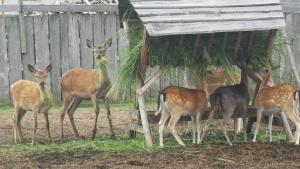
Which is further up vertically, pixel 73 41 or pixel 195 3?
pixel 195 3

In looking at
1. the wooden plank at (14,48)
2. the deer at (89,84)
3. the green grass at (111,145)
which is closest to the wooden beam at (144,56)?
the green grass at (111,145)

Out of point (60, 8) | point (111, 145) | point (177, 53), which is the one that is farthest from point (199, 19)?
point (60, 8)

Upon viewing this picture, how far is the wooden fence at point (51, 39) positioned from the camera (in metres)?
15.1

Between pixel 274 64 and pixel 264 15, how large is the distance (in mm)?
1314

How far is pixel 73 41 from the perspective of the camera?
1543 cm

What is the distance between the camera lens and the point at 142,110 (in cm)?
988

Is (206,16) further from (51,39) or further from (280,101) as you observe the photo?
(51,39)

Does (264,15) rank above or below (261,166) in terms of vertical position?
above

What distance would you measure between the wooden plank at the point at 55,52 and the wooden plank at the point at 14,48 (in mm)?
752

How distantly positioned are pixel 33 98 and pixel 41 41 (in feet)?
14.6

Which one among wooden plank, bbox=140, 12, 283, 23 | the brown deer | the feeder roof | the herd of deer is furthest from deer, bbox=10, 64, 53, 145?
the brown deer

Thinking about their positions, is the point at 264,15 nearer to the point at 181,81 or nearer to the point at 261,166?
the point at 181,81

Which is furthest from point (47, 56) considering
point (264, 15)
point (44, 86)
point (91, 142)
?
point (264, 15)

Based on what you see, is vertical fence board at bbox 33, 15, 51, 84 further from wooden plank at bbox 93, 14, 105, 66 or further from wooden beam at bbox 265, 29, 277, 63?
wooden beam at bbox 265, 29, 277, 63
